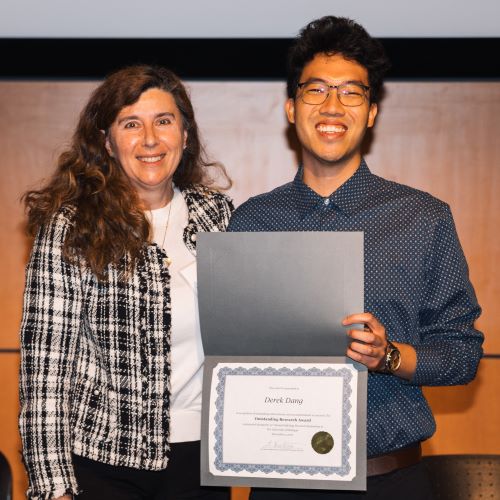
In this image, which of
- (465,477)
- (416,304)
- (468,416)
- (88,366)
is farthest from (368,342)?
(468,416)

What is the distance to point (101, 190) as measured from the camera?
213 cm

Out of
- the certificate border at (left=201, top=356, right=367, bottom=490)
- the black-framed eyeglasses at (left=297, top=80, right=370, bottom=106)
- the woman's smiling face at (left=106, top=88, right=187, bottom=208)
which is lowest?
the certificate border at (left=201, top=356, right=367, bottom=490)

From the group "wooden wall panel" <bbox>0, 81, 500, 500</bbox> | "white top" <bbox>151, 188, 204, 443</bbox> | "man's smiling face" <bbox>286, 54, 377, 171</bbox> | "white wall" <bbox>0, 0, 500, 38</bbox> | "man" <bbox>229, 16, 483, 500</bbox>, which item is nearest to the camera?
"man" <bbox>229, 16, 483, 500</bbox>

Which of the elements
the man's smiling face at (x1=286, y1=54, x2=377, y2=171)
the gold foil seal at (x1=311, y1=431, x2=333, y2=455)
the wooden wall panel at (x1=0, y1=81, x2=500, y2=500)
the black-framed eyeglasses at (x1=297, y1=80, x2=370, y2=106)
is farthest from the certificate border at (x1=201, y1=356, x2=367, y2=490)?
the wooden wall panel at (x1=0, y1=81, x2=500, y2=500)

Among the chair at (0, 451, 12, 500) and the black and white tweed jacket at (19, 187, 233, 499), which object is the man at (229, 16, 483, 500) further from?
the chair at (0, 451, 12, 500)

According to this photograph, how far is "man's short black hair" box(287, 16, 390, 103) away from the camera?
1.99m

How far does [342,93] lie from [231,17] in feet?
3.30

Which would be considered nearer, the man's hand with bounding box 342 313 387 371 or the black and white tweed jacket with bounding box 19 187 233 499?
the man's hand with bounding box 342 313 387 371

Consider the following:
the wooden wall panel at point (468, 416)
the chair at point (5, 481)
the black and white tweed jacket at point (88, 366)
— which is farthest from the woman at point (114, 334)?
the wooden wall panel at point (468, 416)

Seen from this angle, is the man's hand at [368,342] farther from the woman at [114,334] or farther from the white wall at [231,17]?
the white wall at [231,17]

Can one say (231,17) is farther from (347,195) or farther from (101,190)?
(347,195)

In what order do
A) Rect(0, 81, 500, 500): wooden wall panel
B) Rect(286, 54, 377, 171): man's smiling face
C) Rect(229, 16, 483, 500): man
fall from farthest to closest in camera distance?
Rect(0, 81, 500, 500): wooden wall panel, Rect(286, 54, 377, 171): man's smiling face, Rect(229, 16, 483, 500): man

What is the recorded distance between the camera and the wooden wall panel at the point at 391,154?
119 inches

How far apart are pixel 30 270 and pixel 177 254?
1.31 ft
